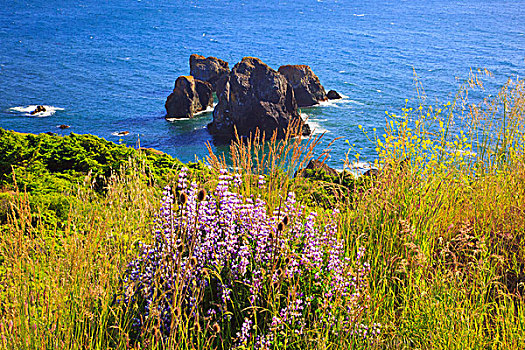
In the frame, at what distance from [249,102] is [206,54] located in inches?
1504

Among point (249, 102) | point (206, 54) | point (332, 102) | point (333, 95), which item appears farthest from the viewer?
point (206, 54)

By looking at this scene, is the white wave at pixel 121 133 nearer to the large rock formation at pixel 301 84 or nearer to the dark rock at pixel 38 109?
the dark rock at pixel 38 109

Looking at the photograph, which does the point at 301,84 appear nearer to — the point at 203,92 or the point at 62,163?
the point at 203,92

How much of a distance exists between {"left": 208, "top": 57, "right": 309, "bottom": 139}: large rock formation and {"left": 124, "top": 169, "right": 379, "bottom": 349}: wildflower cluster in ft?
139

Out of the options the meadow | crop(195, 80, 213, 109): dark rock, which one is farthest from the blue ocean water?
the meadow

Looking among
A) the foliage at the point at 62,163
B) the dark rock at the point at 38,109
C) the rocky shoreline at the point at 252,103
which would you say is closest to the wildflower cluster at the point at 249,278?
the foliage at the point at 62,163

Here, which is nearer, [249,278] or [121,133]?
[249,278]

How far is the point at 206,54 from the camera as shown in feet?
266

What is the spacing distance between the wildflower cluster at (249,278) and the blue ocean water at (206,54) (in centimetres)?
2666

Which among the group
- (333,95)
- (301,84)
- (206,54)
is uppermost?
(206,54)

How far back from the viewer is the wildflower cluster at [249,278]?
11.2ft

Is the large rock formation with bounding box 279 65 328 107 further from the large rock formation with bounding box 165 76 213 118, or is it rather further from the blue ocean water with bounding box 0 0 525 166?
the large rock formation with bounding box 165 76 213 118

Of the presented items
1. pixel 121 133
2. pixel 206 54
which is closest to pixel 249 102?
pixel 121 133

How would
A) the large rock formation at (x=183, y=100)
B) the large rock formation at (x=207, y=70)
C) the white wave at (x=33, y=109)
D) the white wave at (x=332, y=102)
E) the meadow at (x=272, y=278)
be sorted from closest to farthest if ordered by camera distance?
the meadow at (x=272, y=278) → the white wave at (x=33, y=109) → the large rock formation at (x=183, y=100) → the white wave at (x=332, y=102) → the large rock formation at (x=207, y=70)
